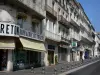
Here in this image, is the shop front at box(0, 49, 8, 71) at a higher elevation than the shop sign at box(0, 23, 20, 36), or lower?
lower

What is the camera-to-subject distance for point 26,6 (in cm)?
2633

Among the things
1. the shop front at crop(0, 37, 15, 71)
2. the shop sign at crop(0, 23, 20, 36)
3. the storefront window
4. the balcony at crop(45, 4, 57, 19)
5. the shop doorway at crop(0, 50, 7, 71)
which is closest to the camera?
the shop sign at crop(0, 23, 20, 36)

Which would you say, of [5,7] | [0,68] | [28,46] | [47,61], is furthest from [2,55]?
[47,61]

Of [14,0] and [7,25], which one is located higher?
[14,0]

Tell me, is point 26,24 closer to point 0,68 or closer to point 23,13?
point 23,13

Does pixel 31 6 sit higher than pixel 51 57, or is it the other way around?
pixel 31 6

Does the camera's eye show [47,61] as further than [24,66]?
Yes

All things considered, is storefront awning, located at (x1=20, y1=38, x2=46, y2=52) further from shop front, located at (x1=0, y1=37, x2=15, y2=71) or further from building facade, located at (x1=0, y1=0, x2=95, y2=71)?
shop front, located at (x1=0, y1=37, x2=15, y2=71)

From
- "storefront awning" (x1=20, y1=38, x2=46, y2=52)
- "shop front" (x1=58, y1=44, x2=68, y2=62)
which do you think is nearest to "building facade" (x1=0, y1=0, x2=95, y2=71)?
"storefront awning" (x1=20, y1=38, x2=46, y2=52)

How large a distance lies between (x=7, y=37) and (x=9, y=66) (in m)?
2.89

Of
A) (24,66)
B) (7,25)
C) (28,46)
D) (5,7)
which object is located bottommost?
(24,66)

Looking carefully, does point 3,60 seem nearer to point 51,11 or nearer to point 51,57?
point 51,11

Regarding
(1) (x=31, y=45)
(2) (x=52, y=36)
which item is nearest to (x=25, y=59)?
(1) (x=31, y=45)

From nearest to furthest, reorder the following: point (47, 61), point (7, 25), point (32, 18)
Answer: point (7, 25) < point (32, 18) < point (47, 61)
